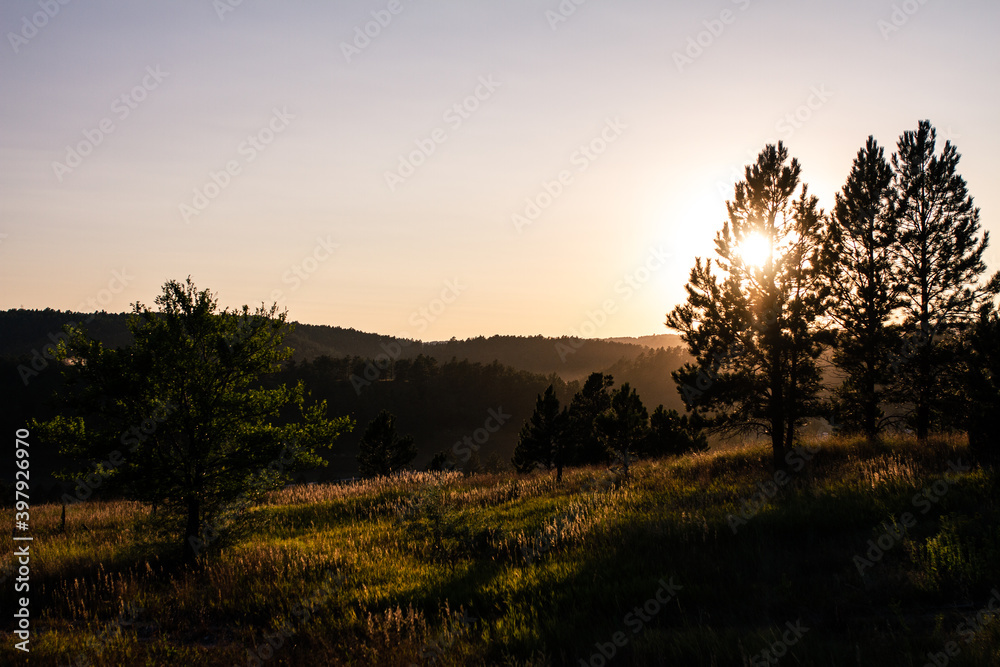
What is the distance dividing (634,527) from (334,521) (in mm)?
8943

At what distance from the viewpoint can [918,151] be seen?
18.8m

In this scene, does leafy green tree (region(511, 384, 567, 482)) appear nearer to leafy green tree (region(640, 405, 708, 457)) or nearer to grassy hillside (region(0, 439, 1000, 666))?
leafy green tree (region(640, 405, 708, 457))

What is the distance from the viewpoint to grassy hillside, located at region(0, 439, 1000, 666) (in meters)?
6.00

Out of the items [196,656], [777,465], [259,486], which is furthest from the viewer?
[777,465]

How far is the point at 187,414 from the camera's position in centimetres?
1031

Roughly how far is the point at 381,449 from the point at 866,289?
31792mm

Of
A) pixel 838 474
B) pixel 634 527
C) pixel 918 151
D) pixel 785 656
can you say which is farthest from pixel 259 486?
pixel 918 151

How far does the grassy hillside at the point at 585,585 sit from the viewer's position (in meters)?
6.00

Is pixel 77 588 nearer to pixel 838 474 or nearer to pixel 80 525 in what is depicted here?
pixel 80 525
